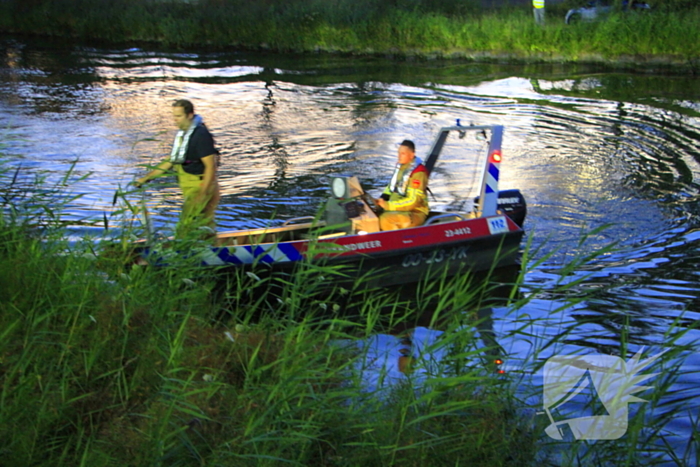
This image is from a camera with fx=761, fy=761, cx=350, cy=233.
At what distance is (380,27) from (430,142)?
526 inches

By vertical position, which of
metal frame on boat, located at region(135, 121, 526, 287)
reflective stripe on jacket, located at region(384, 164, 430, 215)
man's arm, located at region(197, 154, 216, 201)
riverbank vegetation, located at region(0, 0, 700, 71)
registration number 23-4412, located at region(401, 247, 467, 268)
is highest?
riverbank vegetation, located at region(0, 0, 700, 71)

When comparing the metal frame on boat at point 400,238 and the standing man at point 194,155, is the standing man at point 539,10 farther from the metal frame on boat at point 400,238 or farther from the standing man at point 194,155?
the standing man at point 194,155

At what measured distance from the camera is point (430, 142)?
53.0 ft

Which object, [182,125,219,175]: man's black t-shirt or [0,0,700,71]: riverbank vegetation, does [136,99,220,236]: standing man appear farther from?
[0,0,700,71]: riverbank vegetation

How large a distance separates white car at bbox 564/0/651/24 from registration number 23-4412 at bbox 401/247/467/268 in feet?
63.7

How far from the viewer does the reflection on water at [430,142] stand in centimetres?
862

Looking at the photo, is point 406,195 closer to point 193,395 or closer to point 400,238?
point 400,238

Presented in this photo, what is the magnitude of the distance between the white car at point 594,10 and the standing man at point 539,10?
1.03 meters

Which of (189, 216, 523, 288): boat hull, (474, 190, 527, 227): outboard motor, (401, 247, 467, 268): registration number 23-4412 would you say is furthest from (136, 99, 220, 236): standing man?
(474, 190, 527, 227): outboard motor

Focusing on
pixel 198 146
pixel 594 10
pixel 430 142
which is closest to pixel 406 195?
pixel 198 146

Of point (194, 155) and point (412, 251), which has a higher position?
point (194, 155)

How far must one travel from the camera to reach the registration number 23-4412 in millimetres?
8474

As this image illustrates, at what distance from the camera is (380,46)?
92.2 ft

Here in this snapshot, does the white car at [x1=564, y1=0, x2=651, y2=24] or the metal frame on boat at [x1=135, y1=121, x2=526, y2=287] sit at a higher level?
the white car at [x1=564, y1=0, x2=651, y2=24]
